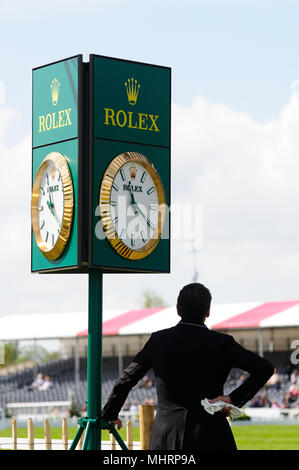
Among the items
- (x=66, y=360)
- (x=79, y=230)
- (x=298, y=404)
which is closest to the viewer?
(x=79, y=230)

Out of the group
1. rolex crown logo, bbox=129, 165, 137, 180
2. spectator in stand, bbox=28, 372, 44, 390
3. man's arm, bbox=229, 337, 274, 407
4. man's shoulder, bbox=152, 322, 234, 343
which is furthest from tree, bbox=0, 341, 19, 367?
man's arm, bbox=229, 337, 274, 407

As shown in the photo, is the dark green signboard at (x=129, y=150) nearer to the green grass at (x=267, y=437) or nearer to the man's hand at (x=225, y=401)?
the man's hand at (x=225, y=401)

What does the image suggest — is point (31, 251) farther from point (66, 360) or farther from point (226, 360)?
point (66, 360)

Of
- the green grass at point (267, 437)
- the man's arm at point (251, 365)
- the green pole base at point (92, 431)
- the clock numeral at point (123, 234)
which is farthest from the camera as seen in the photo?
the green grass at point (267, 437)

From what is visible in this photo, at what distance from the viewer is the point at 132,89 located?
8758 mm

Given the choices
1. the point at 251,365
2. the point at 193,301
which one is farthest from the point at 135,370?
the point at 251,365

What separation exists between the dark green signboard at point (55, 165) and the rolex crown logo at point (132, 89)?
477mm

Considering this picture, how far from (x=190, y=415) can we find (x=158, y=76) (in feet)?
12.9

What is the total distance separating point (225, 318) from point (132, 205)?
101 feet

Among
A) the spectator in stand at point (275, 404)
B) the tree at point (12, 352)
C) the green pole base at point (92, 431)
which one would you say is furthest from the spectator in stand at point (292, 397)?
the tree at point (12, 352)

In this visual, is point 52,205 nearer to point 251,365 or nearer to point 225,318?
point 251,365

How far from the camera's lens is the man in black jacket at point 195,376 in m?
5.89

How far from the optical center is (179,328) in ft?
19.7
